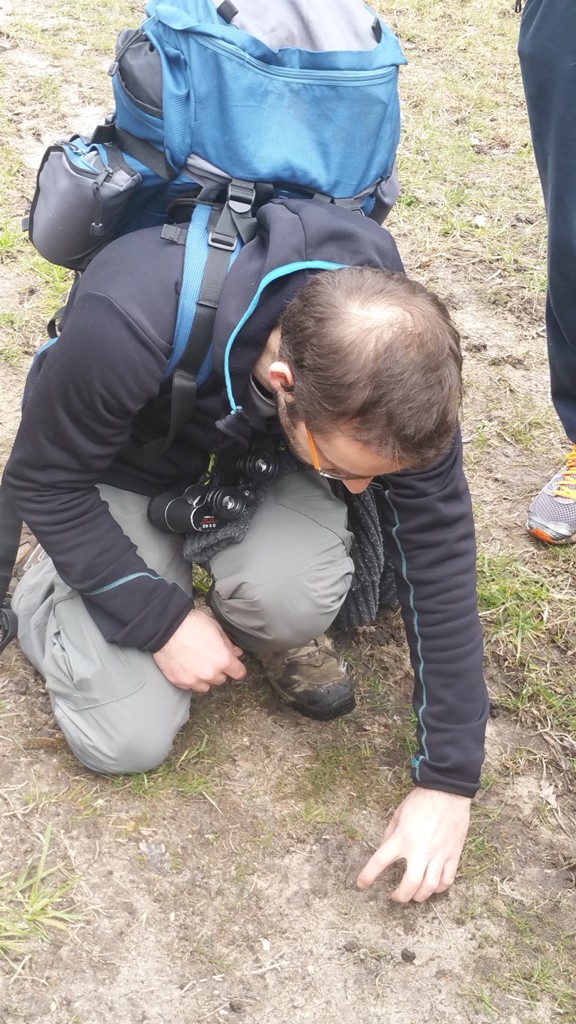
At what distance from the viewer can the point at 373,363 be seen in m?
1.74

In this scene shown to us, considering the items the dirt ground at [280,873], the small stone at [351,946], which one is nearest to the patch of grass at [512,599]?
the dirt ground at [280,873]

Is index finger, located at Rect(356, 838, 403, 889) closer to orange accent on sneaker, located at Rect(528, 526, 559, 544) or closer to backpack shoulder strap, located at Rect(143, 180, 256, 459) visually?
backpack shoulder strap, located at Rect(143, 180, 256, 459)

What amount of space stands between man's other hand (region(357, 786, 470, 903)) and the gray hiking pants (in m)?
0.52

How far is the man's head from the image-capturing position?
1.74 metres

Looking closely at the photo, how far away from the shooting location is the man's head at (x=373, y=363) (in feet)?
5.72

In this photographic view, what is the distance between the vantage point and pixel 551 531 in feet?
10.4

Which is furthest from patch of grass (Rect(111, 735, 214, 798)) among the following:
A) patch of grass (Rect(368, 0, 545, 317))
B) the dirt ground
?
patch of grass (Rect(368, 0, 545, 317))

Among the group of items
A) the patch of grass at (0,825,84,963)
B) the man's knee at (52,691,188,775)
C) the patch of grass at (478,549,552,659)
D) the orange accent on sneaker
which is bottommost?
the patch of grass at (0,825,84,963)

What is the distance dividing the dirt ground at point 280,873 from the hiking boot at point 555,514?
15.6 inches

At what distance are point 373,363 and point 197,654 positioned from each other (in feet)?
2.90

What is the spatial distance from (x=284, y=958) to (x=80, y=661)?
796mm

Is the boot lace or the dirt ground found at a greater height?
the boot lace

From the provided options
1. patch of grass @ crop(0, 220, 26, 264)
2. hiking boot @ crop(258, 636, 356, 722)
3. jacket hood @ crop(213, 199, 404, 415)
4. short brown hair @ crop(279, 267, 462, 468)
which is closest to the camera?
short brown hair @ crop(279, 267, 462, 468)

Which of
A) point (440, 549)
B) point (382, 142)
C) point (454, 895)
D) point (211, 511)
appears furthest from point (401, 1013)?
point (382, 142)
